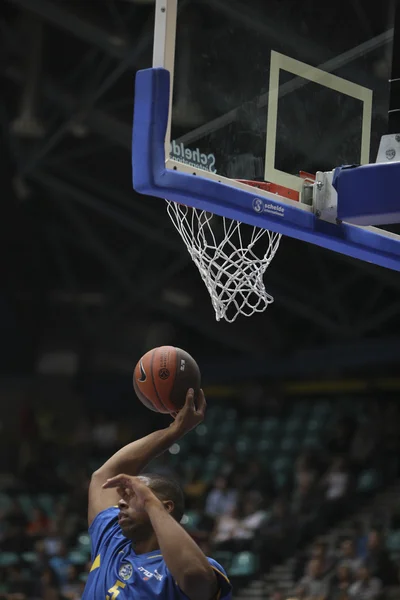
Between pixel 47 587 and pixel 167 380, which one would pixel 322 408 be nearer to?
pixel 47 587

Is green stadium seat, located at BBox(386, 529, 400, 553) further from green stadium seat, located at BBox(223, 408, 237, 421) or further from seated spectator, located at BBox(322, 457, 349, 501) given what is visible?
green stadium seat, located at BBox(223, 408, 237, 421)

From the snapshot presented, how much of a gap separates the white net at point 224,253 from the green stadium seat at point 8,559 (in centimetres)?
669

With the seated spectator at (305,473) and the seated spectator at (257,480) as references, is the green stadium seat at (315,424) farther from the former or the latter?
the seated spectator at (257,480)

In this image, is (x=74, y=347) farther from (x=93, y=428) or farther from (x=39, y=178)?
(x=39, y=178)

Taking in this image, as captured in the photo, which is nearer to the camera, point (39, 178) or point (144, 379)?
point (144, 379)

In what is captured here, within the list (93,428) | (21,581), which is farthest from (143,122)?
(93,428)

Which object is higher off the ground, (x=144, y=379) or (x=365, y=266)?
(x=365, y=266)

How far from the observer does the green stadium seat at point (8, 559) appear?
1055 centimetres

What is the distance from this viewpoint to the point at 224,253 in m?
4.58

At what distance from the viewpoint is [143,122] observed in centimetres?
367

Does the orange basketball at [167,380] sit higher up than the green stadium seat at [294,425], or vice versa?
the green stadium seat at [294,425]

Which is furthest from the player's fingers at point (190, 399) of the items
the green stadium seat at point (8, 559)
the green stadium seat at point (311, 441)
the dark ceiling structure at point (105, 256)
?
the green stadium seat at point (311, 441)

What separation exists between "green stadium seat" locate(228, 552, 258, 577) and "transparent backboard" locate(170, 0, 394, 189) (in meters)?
6.77

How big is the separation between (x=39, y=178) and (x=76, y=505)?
3855mm
